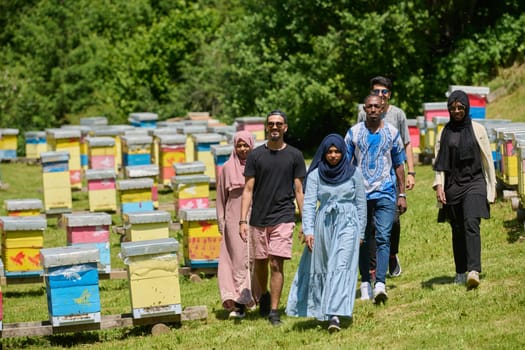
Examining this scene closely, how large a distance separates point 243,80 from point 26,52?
43.3 ft

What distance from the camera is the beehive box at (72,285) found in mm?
10141

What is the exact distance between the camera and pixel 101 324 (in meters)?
10.4

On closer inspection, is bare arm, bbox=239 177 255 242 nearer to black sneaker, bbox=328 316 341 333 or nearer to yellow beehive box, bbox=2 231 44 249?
black sneaker, bbox=328 316 341 333

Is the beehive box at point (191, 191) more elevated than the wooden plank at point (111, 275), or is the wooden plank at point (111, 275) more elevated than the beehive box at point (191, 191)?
the beehive box at point (191, 191)

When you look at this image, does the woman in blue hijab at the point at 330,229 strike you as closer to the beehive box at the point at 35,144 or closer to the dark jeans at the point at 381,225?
the dark jeans at the point at 381,225

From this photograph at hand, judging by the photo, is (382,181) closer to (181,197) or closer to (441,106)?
(181,197)

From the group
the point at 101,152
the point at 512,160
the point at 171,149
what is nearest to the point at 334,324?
the point at 512,160

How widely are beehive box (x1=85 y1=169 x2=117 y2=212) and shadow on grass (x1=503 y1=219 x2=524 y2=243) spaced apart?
895 centimetres

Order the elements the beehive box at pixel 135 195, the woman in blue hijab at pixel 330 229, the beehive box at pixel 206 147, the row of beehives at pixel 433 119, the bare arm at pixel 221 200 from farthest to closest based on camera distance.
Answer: the beehive box at pixel 206 147
the row of beehives at pixel 433 119
the beehive box at pixel 135 195
the bare arm at pixel 221 200
the woman in blue hijab at pixel 330 229

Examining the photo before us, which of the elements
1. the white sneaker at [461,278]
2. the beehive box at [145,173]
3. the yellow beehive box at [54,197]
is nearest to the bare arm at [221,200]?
the white sneaker at [461,278]

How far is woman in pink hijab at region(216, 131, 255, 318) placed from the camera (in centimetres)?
1085

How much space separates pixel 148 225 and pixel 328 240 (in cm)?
505

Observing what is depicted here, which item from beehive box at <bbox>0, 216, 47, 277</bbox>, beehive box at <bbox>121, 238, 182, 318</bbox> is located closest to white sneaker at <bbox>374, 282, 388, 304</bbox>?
beehive box at <bbox>121, 238, 182, 318</bbox>

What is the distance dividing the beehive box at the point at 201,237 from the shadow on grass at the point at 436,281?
11.5ft
